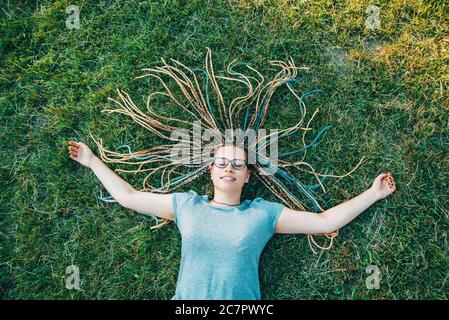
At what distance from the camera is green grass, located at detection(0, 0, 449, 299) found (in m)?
2.99

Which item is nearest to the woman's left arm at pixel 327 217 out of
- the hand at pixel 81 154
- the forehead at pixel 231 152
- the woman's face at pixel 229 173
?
the woman's face at pixel 229 173

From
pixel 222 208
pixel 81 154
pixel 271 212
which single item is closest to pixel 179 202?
pixel 222 208

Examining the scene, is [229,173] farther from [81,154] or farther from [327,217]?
[81,154]

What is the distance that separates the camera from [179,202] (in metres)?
2.86

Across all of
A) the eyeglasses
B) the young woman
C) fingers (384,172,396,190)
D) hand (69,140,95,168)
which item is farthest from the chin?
fingers (384,172,396,190)

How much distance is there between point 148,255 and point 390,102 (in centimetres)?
200

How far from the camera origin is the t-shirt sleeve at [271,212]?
2787 mm

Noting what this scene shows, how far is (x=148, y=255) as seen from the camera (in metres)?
3.02

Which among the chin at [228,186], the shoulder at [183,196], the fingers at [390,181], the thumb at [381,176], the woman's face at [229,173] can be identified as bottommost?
the fingers at [390,181]

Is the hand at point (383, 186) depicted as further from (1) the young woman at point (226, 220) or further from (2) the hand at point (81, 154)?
(2) the hand at point (81, 154)

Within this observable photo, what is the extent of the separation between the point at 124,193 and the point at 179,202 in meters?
0.38

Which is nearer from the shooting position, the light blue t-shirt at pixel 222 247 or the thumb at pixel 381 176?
the light blue t-shirt at pixel 222 247
